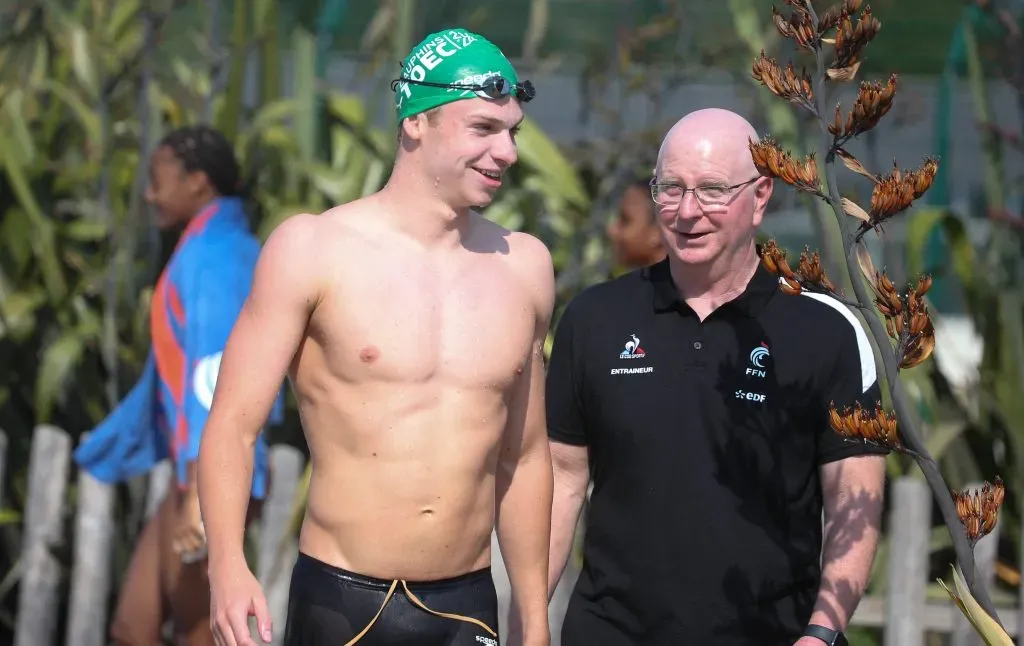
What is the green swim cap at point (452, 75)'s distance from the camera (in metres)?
2.94

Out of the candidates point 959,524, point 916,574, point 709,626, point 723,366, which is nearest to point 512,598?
point 709,626

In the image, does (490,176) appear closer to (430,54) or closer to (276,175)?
(430,54)

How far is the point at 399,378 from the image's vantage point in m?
2.89

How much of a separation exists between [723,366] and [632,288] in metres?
0.30

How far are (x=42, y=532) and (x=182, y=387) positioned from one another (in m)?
1.20

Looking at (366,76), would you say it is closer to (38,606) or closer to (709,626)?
(38,606)

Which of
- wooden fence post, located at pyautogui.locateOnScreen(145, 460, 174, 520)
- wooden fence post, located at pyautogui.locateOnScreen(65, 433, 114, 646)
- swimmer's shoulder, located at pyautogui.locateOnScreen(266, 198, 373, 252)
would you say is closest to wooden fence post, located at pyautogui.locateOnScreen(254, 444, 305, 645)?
wooden fence post, located at pyautogui.locateOnScreen(145, 460, 174, 520)

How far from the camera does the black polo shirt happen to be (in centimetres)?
323

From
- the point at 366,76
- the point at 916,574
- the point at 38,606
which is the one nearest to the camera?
the point at 916,574

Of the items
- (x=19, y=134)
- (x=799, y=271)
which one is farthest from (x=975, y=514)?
(x=19, y=134)

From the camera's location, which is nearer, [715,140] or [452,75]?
[452,75]

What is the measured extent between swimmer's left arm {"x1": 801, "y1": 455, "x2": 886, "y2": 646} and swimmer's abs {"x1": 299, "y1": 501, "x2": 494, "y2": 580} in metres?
0.75

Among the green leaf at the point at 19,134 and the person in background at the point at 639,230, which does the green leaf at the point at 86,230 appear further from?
the person in background at the point at 639,230

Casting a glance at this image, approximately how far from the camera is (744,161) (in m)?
3.29
